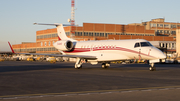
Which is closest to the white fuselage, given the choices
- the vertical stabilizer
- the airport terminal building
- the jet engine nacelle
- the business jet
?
the business jet

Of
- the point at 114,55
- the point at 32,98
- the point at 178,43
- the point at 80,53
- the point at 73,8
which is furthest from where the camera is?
the point at 73,8

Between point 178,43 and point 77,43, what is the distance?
63.7 meters

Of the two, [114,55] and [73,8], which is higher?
[73,8]

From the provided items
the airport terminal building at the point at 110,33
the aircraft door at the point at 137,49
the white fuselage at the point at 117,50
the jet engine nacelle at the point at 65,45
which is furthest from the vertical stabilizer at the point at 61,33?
the airport terminal building at the point at 110,33

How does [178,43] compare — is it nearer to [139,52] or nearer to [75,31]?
[75,31]

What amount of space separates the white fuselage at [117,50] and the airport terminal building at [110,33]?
64.0 metres

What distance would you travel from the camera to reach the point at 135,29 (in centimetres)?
12238

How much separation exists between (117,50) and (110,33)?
85.2m

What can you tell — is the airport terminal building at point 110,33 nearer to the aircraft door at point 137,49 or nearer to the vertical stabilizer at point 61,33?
the vertical stabilizer at point 61,33

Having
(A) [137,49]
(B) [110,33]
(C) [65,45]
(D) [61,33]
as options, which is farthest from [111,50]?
(B) [110,33]

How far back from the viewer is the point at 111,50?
30.9 meters

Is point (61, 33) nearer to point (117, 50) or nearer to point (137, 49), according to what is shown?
point (117, 50)

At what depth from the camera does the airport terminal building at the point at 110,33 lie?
106 meters

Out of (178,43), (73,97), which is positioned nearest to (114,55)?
(73,97)
